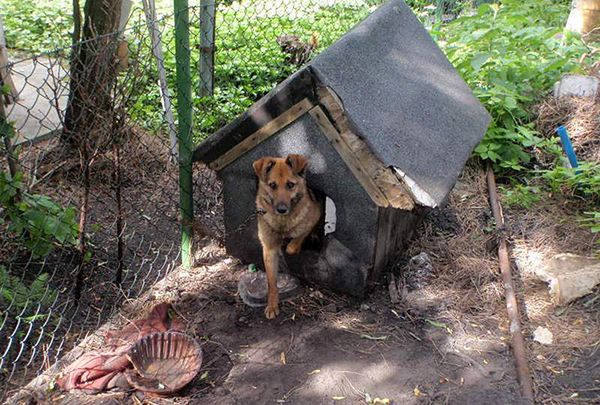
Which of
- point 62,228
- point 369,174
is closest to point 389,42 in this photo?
point 369,174

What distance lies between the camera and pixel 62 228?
141 inches

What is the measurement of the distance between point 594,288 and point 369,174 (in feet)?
6.28

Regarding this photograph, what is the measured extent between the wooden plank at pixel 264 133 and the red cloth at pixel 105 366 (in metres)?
1.28

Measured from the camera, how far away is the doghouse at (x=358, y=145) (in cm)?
336

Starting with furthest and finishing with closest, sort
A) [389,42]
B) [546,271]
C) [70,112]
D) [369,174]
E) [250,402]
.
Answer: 1. [70,112]
2. [389,42]
3. [546,271]
4. [369,174]
5. [250,402]

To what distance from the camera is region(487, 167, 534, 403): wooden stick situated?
3.19 m

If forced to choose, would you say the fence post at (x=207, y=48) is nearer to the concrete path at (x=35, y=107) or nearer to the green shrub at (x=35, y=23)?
the concrete path at (x=35, y=107)

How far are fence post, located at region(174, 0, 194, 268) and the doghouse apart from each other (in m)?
0.11

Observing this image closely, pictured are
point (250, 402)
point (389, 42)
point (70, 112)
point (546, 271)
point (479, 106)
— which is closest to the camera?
point (250, 402)

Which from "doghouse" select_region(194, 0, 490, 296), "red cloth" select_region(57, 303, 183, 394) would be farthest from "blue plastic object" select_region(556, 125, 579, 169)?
"red cloth" select_region(57, 303, 183, 394)

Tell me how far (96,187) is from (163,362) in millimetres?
2561

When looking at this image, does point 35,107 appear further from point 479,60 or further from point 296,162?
point 479,60

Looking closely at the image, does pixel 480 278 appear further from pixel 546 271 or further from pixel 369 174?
pixel 369 174

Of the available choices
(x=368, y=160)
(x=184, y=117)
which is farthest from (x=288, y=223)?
(x=184, y=117)
